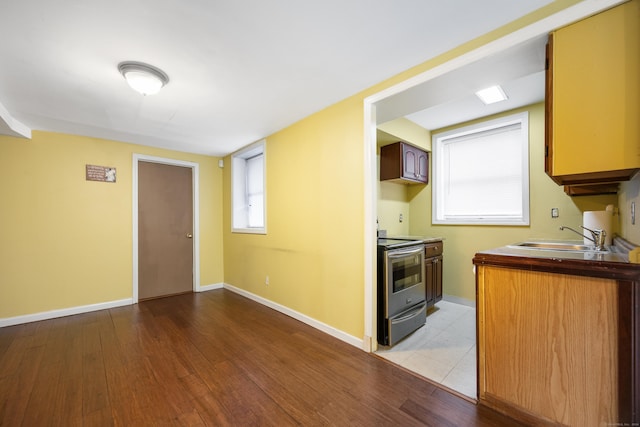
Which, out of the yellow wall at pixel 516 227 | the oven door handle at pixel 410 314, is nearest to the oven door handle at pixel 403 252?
the oven door handle at pixel 410 314

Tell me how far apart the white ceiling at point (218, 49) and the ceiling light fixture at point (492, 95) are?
45.9 inches

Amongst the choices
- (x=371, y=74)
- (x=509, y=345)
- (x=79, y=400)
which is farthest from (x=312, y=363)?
(x=371, y=74)

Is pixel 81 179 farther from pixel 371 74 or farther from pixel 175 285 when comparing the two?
pixel 371 74

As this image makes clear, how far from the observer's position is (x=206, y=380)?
1.98 metres

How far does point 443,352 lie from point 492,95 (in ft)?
8.80

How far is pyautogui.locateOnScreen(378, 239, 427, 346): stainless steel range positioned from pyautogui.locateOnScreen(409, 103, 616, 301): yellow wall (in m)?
1.06

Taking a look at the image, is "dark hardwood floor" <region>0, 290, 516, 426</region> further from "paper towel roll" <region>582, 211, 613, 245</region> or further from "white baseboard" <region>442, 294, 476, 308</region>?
"white baseboard" <region>442, 294, 476, 308</region>

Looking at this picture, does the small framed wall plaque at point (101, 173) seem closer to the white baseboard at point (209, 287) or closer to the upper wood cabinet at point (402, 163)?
the white baseboard at point (209, 287)

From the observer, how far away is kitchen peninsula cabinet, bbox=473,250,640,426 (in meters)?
1.23

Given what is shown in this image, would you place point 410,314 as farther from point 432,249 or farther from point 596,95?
point 596,95

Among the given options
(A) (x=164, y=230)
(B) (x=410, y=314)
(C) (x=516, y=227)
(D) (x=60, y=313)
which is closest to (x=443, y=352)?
(B) (x=410, y=314)

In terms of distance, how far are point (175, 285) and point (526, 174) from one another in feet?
17.5

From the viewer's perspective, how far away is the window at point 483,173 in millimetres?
3148

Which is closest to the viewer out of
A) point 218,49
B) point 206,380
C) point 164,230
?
point 218,49
